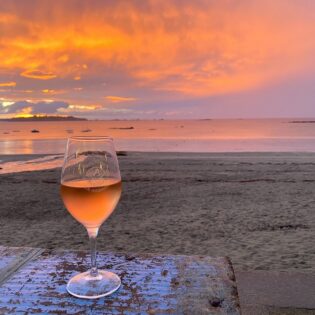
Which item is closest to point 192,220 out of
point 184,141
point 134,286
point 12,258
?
point 12,258

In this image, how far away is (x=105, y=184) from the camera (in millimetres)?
1255

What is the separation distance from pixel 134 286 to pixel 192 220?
25.3 feet

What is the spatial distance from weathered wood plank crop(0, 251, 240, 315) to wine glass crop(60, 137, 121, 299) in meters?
0.07

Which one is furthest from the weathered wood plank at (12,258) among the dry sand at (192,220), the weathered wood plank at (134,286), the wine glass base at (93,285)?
the dry sand at (192,220)

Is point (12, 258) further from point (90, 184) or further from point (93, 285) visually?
point (90, 184)

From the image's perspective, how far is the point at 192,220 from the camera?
8.95 meters

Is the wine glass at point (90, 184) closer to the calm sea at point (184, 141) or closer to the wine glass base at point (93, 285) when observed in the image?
the wine glass base at point (93, 285)

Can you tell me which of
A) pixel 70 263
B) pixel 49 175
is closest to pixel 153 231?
pixel 70 263

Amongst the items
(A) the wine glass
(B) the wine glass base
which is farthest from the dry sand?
(A) the wine glass

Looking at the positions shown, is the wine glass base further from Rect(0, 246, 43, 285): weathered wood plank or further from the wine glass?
Rect(0, 246, 43, 285): weathered wood plank

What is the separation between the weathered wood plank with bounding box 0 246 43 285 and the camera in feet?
4.83

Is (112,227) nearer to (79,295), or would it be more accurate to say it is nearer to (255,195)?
(255,195)

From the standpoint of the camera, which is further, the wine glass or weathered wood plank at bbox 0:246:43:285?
weathered wood plank at bbox 0:246:43:285

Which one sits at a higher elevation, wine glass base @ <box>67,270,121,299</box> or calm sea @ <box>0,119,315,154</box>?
wine glass base @ <box>67,270,121,299</box>
